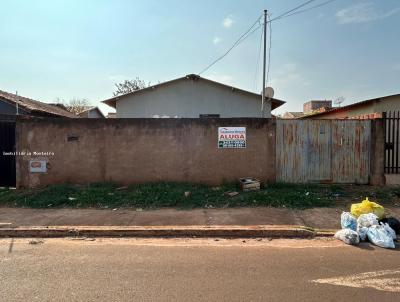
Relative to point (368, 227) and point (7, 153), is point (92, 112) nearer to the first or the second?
point (7, 153)

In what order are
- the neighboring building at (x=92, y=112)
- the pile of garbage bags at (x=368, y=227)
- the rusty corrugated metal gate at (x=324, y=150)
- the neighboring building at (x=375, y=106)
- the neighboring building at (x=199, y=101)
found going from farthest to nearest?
the neighboring building at (x=92, y=112) < the neighboring building at (x=199, y=101) < the neighboring building at (x=375, y=106) < the rusty corrugated metal gate at (x=324, y=150) < the pile of garbage bags at (x=368, y=227)

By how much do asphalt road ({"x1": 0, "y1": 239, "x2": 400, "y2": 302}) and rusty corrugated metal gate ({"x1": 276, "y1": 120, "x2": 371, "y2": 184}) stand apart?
13.6 feet

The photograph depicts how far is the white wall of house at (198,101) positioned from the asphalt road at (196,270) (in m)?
12.4

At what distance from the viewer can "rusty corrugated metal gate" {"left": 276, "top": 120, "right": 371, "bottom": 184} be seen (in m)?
9.65

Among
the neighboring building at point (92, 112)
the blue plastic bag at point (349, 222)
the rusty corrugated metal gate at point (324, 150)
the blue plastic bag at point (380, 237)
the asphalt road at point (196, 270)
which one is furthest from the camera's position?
the neighboring building at point (92, 112)

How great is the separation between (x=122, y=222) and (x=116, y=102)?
12.6 m

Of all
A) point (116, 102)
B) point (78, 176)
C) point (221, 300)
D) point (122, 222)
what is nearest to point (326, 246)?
point (221, 300)

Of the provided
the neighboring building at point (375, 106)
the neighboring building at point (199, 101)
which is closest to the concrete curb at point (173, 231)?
the neighboring building at point (375, 106)

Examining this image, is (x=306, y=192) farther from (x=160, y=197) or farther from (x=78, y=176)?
(x=78, y=176)

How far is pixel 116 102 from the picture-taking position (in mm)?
18188

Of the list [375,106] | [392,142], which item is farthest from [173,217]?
[375,106]

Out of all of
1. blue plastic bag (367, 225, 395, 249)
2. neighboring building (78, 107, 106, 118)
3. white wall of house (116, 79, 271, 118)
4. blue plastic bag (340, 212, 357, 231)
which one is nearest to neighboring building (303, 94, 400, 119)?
white wall of house (116, 79, 271, 118)

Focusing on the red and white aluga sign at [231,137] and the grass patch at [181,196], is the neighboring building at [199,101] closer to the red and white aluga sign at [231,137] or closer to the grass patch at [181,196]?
the red and white aluga sign at [231,137]

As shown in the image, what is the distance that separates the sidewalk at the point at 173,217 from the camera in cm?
663
